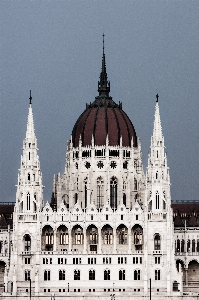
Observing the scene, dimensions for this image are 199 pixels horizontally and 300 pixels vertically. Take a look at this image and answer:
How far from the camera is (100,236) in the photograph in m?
180

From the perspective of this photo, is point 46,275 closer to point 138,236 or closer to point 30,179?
point 30,179

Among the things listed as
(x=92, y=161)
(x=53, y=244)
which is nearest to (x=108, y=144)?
(x=92, y=161)

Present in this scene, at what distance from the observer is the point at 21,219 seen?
181 m

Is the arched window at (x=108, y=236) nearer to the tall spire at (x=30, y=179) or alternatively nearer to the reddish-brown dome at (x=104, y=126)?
the tall spire at (x=30, y=179)

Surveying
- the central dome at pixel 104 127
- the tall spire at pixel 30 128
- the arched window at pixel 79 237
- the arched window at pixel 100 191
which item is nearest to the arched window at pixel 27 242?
the arched window at pixel 79 237

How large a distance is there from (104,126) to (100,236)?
22586 millimetres

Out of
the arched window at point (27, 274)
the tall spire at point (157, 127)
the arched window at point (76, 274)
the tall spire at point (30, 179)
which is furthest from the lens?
the tall spire at point (157, 127)

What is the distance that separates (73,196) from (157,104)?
69.9ft

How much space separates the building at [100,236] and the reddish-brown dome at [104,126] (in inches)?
49.6

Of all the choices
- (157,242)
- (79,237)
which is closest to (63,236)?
(79,237)

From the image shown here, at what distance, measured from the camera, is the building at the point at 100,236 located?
17775cm

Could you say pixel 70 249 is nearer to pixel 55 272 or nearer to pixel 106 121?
pixel 55 272

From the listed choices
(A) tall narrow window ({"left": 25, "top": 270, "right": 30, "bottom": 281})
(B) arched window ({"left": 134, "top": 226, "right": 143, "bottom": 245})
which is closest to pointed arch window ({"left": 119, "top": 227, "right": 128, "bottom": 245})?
(B) arched window ({"left": 134, "top": 226, "right": 143, "bottom": 245})

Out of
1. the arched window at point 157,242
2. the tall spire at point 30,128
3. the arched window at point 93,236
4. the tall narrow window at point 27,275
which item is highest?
the tall spire at point 30,128
